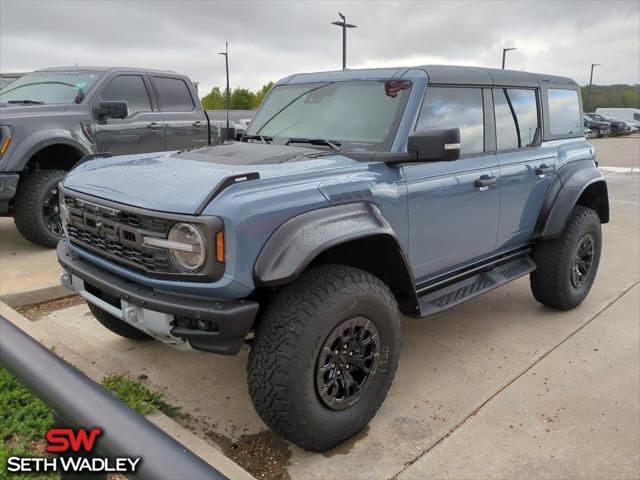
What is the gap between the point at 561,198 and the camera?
432 centimetres

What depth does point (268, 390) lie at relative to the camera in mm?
2469

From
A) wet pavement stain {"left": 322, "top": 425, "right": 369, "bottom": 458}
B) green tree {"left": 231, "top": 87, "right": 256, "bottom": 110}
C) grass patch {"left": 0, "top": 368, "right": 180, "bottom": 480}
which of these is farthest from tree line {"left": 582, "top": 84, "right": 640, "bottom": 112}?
grass patch {"left": 0, "top": 368, "right": 180, "bottom": 480}

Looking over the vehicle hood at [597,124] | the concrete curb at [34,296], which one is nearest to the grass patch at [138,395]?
the concrete curb at [34,296]

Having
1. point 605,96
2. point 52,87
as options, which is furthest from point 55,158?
point 605,96

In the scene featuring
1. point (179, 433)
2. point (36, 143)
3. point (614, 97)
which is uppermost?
point (614, 97)

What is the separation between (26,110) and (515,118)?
4799 millimetres

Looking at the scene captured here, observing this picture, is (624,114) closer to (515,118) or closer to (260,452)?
(515,118)

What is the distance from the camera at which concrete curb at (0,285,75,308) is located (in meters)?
4.40

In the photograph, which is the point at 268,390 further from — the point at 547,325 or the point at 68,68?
the point at 68,68

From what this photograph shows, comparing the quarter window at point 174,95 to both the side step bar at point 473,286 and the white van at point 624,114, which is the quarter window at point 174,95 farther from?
the white van at point 624,114

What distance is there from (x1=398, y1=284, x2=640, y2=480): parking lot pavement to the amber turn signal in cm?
130

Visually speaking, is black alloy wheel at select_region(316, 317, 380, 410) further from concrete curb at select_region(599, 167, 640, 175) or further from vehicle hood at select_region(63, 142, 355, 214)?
concrete curb at select_region(599, 167, 640, 175)

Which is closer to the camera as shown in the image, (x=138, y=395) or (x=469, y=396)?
(x=138, y=395)

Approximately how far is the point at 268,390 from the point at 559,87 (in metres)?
3.75
